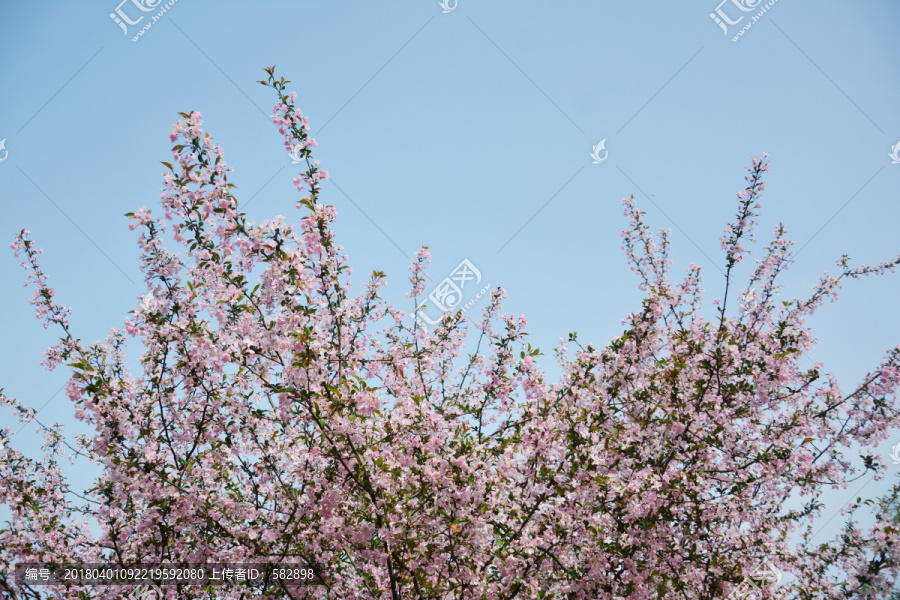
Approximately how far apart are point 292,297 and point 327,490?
1.63m

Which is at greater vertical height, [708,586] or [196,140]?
[196,140]

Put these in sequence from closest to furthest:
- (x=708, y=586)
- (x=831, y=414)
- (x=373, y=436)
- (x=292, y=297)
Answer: (x=292, y=297) → (x=373, y=436) → (x=708, y=586) → (x=831, y=414)

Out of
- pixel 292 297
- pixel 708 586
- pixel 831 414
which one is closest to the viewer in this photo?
pixel 292 297

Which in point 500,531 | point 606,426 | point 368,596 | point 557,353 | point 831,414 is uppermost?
point 557,353

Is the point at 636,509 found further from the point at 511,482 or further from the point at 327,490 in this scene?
the point at 327,490

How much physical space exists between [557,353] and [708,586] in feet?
7.78

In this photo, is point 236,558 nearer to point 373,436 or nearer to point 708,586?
point 373,436

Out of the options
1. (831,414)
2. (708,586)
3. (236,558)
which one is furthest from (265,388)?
(831,414)

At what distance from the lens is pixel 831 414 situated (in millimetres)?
5594

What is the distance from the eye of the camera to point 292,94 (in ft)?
15.9

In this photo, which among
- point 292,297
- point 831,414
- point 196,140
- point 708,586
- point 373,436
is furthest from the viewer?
point 831,414

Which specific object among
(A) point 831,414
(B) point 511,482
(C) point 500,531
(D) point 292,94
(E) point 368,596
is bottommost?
(E) point 368,596

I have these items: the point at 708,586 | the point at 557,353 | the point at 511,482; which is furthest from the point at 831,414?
the point at 511,482

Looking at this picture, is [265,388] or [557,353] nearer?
[265,388]
